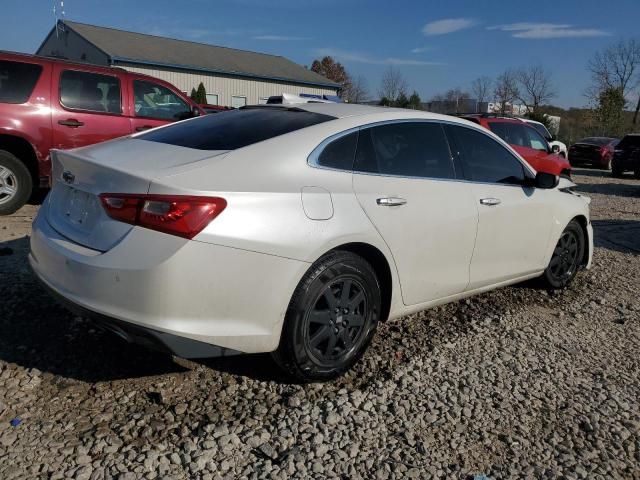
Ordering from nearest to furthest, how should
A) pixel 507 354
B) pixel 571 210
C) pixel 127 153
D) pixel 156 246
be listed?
pixel 156 246
pixel 127 153
pixel 507 354
pixel 571 210

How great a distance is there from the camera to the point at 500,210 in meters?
4.15

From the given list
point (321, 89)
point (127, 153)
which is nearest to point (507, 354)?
→ point (127, 153)

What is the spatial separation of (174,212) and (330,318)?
1.08 meters

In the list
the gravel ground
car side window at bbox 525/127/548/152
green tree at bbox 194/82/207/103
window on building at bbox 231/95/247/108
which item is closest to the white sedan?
the gravel ground

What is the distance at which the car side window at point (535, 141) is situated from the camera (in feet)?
36.4

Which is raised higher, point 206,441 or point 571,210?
point 571,210

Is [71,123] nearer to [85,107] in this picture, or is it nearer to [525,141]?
[85,107]

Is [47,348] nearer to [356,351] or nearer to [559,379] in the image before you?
[356,351]

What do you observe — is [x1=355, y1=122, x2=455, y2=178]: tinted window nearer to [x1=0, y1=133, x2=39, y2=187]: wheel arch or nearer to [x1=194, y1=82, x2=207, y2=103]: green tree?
[x1=0, y1=133, x2=39, y2=187]: wheel arch

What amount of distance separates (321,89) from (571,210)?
116ft

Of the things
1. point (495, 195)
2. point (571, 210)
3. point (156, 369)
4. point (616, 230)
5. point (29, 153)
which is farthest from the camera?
point (616, 230)

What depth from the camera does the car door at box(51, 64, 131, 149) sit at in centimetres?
679

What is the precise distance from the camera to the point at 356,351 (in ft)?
11.0

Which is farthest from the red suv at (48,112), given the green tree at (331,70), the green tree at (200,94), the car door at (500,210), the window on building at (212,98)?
the green tree at (331,70)
